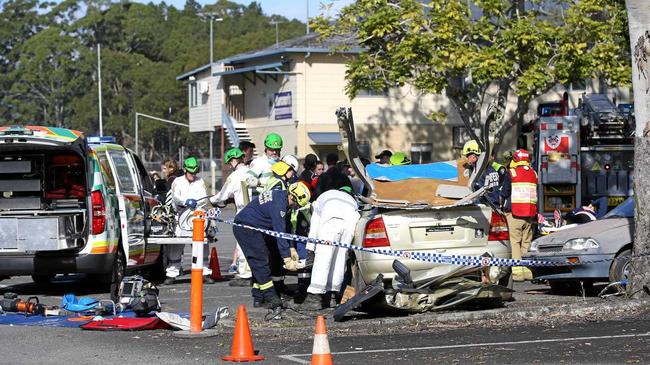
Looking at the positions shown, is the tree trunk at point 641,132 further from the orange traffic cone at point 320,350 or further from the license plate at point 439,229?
the orange traffic cone at point 320,350

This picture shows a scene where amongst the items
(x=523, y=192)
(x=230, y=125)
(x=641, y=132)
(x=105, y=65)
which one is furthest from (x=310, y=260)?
(x=105, y=65)

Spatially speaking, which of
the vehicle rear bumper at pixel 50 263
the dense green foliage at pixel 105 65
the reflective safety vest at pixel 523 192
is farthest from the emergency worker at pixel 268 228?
the dense green foliage at pixel 105 65

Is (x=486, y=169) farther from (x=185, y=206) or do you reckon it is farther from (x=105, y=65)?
(x=105, y=65)

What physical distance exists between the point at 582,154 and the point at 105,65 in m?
75.1

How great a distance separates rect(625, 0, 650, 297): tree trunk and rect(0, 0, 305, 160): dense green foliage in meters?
75.1

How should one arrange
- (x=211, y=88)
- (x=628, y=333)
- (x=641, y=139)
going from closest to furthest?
(x=628, y=333) < (x=641, y=139) < (x=211, y=88)

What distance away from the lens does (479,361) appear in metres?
9.33

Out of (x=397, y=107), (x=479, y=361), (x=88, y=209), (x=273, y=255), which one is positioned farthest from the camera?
(x=397, y=107)

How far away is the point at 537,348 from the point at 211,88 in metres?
53.2

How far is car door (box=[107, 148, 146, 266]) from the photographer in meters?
15.3

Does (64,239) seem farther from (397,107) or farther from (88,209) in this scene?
(397,107)

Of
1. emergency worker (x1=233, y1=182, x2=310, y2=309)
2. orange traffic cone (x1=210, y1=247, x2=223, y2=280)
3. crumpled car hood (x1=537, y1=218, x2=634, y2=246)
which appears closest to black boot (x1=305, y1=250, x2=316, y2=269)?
emergency worker (x1=233, y1=182, x2=310, y2=309)

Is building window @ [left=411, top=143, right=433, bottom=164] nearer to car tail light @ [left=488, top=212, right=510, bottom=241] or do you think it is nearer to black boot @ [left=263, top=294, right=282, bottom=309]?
car tail light @ [left=488, top=212, right=510, bottom=241]

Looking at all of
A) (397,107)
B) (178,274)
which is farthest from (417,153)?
(178,274)
